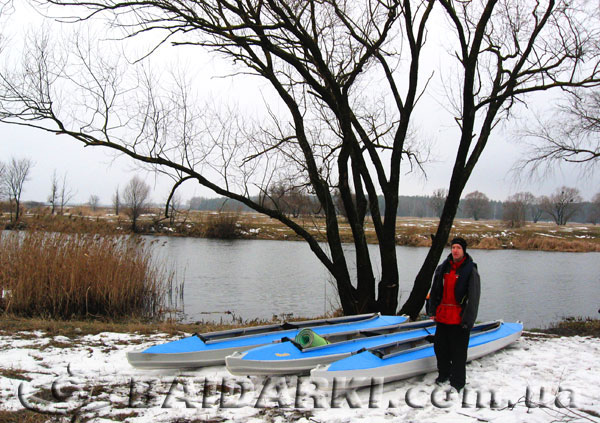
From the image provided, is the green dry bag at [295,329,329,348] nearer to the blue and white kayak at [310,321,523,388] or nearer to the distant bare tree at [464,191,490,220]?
the blue and white kayak at [310,321,523,388]

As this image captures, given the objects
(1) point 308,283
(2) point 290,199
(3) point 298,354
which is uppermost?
(2) point 290,199

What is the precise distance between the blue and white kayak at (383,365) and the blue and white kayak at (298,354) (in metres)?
0.25

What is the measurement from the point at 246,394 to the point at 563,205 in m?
65.4

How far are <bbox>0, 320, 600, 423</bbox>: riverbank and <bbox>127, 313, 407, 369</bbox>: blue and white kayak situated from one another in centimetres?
14

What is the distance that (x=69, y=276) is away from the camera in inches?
344

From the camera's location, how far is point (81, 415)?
3711mm

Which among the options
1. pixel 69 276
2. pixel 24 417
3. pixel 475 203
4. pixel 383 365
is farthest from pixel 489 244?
pixel 475 203

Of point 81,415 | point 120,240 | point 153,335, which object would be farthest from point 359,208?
point 81,415

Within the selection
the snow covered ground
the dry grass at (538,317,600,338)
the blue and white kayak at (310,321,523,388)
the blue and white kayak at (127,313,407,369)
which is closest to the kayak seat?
the blue and white kayak at (127,313,407,369)

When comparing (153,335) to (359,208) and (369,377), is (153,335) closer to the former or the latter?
(369,377)

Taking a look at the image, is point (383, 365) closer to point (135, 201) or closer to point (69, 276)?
point (69, 276)

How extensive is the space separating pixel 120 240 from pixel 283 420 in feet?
24.9

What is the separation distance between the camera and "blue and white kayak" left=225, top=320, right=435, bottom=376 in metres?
4.75

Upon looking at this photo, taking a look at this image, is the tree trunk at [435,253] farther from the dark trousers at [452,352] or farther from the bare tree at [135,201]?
the bare tree at [135,201]
